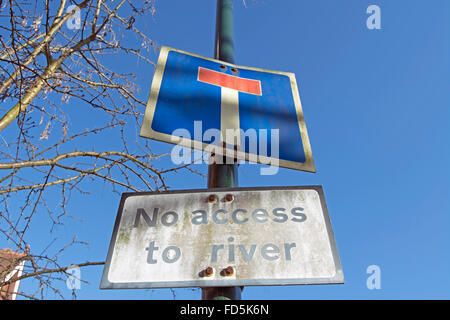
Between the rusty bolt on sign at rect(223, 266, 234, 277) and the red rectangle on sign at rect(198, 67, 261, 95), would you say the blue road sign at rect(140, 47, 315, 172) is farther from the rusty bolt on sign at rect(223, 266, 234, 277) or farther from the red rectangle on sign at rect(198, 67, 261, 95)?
the rusty bolt on sign at rect(223, 266, 234, 277)

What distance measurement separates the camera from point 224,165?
140 centimetres

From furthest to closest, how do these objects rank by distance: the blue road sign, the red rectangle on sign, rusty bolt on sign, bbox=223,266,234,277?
1. the red rectangle on sign
2. the blue road sign
3. rusty bolt on sign, bbox=223,266,234,277

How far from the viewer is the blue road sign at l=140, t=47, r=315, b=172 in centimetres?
138

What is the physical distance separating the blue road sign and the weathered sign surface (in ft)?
0.75

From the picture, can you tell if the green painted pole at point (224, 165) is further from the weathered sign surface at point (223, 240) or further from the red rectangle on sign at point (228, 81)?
the red rectangle on sign at point (228, 81)

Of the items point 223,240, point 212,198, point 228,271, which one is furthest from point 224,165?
point 228,271

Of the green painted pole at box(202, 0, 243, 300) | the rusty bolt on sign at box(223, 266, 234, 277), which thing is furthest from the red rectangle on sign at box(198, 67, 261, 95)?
the rusty bolt on sign at box(223, 266, 234, 277)

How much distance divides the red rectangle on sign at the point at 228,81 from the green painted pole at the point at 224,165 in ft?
0.89

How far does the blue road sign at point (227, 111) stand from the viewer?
1383 millimetres

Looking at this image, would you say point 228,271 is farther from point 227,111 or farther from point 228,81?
point 228,81

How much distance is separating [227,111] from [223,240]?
2.32 feet

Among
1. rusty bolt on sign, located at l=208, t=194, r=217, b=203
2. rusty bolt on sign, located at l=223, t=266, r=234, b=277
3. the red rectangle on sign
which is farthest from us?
the red rectangle on sign
